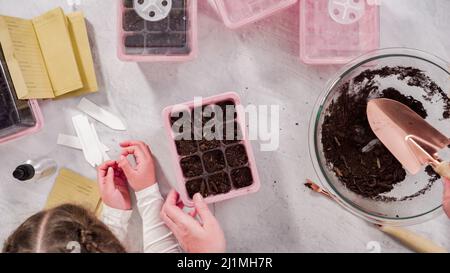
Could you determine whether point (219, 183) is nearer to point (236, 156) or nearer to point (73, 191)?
point (236, 156)

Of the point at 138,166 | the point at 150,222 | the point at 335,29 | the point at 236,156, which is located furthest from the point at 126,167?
the point at 335,29

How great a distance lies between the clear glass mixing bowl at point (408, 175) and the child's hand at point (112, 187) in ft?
1.31

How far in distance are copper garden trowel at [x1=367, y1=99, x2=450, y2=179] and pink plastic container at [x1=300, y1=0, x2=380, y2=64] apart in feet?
0.48

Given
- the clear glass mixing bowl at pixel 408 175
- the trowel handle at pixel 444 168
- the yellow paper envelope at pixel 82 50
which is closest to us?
the trowel handle at pixel 444 168

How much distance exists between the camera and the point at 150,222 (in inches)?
37.6

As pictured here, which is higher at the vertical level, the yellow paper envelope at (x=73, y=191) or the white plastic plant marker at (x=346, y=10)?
the white plastic plant marker at (x=346, y=10)

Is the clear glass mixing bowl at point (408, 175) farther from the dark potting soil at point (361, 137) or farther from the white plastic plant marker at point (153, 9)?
the white plastic plant marker at point (153, 9)

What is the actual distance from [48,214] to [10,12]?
438 mm

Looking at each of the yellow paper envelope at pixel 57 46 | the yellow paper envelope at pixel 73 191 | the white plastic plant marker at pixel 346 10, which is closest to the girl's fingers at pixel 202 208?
the yellow paper envelope at pixel 73 191

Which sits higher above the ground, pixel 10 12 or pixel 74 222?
pixel 10 12

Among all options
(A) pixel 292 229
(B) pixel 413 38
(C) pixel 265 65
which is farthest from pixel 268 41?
(A) pixel 292 229

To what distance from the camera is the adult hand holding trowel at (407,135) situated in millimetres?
772

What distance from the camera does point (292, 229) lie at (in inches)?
38.4

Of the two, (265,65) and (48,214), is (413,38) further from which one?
(48,214)
